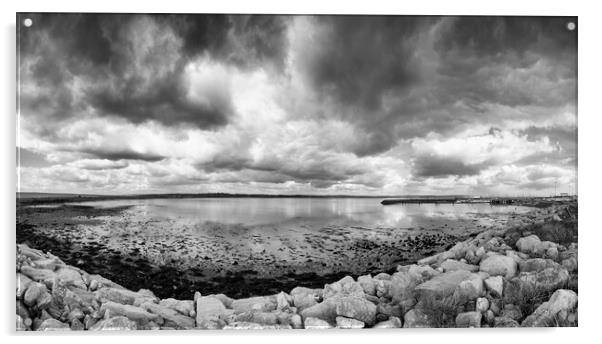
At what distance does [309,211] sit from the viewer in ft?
14.5

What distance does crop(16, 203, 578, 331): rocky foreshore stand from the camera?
373 centimetres

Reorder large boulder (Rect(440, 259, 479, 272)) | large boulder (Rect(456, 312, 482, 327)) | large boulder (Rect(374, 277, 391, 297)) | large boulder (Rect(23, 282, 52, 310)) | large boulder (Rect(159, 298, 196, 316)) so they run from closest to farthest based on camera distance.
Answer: large boulder (Rect(23, 282, 52, 310)) → large boulder (Rect(456, 312, 482, 327)) → large boulder (Rect(159, 298, 196, 316)) → large boulder (Rect(374, 277, 391, 297)) → large boulder (Rect(440, 259, 479, 272))

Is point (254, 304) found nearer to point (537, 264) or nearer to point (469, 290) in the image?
point (469, 290)

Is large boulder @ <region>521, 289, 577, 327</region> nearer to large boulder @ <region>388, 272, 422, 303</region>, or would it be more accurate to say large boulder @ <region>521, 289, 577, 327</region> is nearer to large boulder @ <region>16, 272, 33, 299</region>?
large boulder @ <region>388, 272, 422, 303</region>

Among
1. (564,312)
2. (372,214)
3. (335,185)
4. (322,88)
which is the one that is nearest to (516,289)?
(564,312)

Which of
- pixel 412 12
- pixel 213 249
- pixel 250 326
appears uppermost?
pixel 412 12

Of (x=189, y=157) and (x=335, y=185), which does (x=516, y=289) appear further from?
(x=189, y=157)

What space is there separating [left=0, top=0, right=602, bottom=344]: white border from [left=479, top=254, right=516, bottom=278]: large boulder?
646 mm

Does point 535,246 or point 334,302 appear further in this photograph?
point 535,246

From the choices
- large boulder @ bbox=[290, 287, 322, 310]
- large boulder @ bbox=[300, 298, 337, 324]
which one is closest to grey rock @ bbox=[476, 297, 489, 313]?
large boulder @ bbox=[300, 298, 337, 324]

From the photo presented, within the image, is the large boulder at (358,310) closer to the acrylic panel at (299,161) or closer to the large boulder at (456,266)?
the acrylic panel at (299,161)

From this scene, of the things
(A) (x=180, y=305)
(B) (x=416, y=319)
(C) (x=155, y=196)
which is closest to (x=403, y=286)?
(B) (x=416, y=319)

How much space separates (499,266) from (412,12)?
3.15 metres
